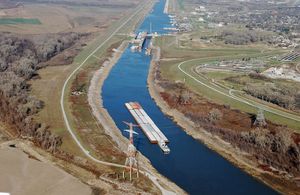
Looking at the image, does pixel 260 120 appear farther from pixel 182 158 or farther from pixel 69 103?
pixel 69 103

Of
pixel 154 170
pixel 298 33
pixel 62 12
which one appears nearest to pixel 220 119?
pixel 154 170

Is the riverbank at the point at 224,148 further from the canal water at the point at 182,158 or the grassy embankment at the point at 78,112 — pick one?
the grassy embankment at the point at 78,112

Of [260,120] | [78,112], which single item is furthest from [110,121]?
[260,120]

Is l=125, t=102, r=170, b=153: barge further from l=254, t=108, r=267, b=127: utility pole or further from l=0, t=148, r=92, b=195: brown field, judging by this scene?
l=0, t=148, r=92, b=195: brown field

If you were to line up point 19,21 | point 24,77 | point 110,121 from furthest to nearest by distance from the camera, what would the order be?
point 19,21 < point 24,77 < point 110,121

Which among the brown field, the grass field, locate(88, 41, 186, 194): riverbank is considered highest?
the grass field

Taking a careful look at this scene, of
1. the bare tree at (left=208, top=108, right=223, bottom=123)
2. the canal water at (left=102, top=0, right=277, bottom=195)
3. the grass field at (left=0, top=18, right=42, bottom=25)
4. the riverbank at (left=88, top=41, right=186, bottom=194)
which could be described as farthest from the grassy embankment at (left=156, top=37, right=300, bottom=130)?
the grass field at (left=0, top=18, right=42, bottom=25)

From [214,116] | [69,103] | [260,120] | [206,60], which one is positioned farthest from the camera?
[206,60]
